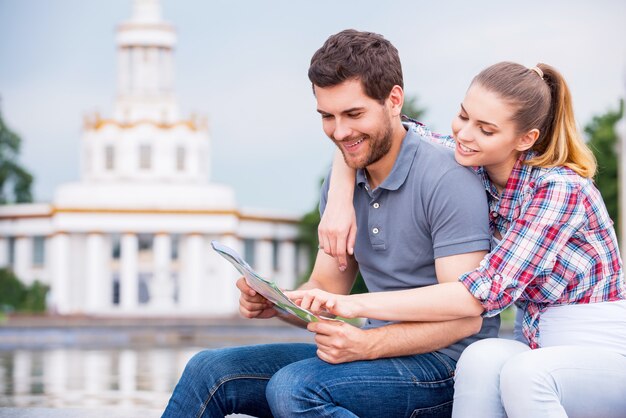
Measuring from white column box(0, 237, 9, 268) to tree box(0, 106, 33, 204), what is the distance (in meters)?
2.82

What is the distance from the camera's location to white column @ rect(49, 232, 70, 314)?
5719 cm

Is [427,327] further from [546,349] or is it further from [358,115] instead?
[358,115]

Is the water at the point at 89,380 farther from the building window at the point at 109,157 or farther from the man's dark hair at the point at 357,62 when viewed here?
the building window at the point at 109,157

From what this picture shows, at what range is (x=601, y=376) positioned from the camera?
3111 mm

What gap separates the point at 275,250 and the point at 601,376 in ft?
199

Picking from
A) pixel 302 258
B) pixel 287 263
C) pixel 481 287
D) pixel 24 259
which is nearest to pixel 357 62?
pixel 481 287

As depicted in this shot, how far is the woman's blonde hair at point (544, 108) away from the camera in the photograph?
131 inches

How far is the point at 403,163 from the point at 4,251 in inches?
2295

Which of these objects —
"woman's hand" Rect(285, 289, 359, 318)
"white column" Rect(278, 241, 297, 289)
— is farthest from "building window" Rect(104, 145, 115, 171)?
"woman's hand" Rect(285, 289, 359, 318)

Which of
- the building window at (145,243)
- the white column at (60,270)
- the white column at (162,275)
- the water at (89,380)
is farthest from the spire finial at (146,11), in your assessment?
the water at (89,380)

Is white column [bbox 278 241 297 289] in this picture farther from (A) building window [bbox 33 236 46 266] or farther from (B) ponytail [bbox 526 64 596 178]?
(B) ponytail [bbox 526 64 596 178]

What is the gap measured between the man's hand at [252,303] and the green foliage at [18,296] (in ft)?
151

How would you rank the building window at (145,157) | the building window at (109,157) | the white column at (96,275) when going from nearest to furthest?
the white column at (96,275), the building window at (109,157), the building window at (145,157)

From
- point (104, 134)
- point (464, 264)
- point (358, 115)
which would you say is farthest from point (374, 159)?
point (104, 134)
